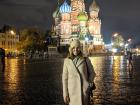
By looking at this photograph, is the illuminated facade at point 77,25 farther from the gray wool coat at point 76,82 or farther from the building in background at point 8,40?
the gray wool coat at point 76,82

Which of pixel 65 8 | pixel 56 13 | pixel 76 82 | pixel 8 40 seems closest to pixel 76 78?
pixel 76 82

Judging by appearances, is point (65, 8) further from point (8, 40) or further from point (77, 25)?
point (8, 40)

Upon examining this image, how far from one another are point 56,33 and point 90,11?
22.4m

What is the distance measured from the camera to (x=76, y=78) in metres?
6.71

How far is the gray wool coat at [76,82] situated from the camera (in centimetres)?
668

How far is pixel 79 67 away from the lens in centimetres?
669

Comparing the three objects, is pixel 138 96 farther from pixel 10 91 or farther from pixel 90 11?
pixel 90 11

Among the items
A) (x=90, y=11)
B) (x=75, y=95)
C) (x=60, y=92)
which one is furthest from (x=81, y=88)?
(x=90, y=11)

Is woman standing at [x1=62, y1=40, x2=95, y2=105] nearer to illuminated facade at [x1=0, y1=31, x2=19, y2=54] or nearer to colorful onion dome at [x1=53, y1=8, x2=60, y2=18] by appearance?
illuminated facade at [x1=0, y1=31, x2=19, y2=54]

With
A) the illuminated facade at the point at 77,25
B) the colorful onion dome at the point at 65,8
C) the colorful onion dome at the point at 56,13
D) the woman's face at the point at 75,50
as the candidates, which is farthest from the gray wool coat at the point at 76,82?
the colorful onion dome at the point at 56,13

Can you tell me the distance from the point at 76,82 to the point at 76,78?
0.07 metres

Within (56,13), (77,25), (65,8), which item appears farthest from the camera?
(56,13)

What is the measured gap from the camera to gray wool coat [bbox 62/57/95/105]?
668cm

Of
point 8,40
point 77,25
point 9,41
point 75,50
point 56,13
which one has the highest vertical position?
point 56,13
